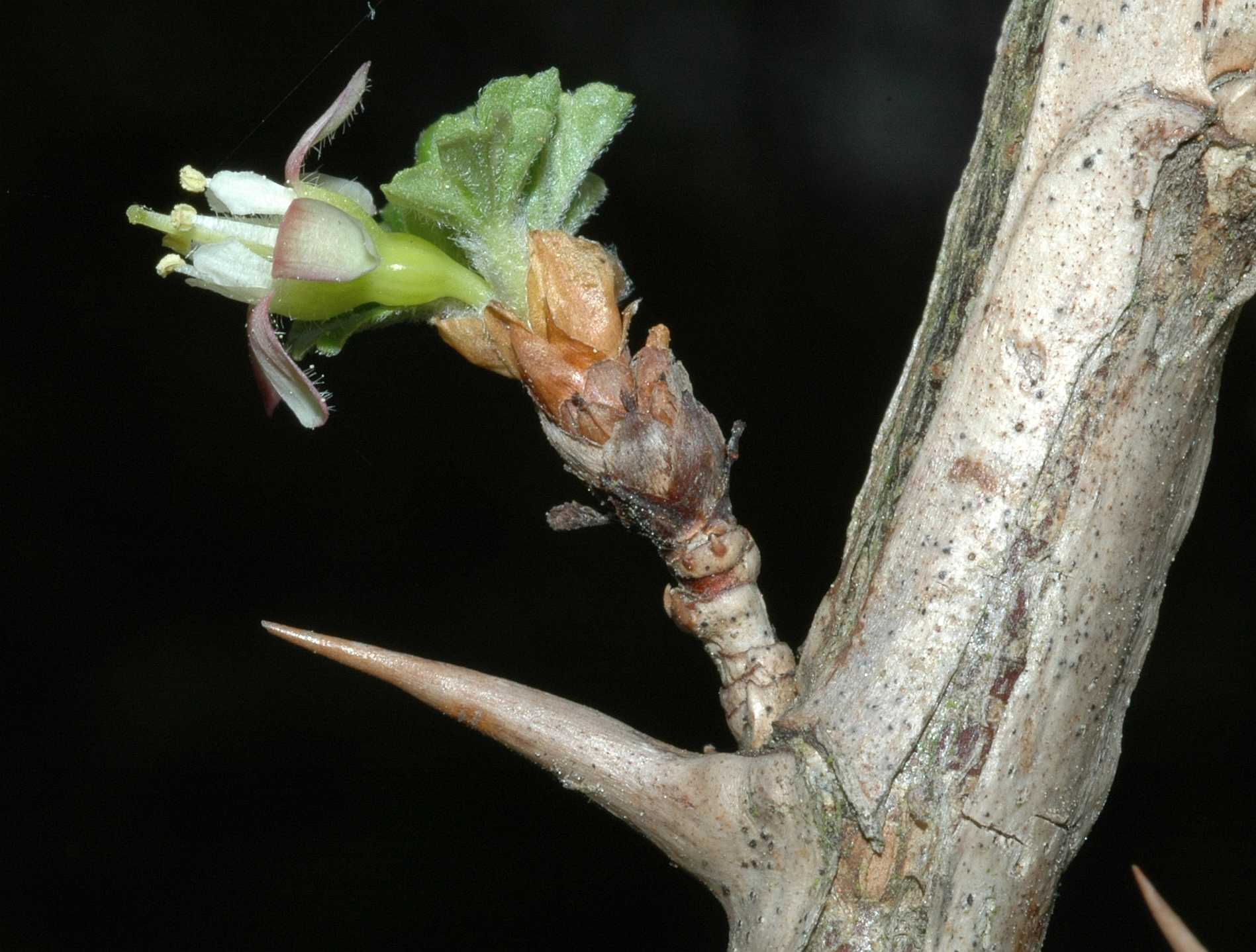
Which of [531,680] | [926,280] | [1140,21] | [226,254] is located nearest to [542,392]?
[226,254]

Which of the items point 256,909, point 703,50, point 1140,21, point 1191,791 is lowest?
point 256,909

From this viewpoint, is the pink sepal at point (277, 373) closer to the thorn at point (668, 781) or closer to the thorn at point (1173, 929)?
the thorn at point (668, 781)

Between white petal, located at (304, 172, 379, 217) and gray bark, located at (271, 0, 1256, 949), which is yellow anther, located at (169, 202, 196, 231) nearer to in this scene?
white petal, located at (304, 172, 379, 217)

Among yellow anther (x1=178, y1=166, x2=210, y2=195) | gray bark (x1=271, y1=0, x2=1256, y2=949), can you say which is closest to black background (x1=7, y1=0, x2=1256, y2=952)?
yellow anther (x1=178, y1=166, x2=210, y2=195)

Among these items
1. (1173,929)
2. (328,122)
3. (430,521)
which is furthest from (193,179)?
(430,521)

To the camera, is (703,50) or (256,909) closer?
(256,909)

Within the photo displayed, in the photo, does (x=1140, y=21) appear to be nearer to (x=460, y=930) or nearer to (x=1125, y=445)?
(x=1125, y=445)

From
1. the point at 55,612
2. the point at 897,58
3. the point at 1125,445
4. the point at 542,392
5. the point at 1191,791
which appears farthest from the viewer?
the point at 897,58

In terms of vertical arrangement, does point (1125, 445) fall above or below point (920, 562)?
above

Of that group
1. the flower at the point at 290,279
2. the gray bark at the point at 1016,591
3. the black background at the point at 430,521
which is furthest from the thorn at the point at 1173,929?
the black background at the point at 430,521
